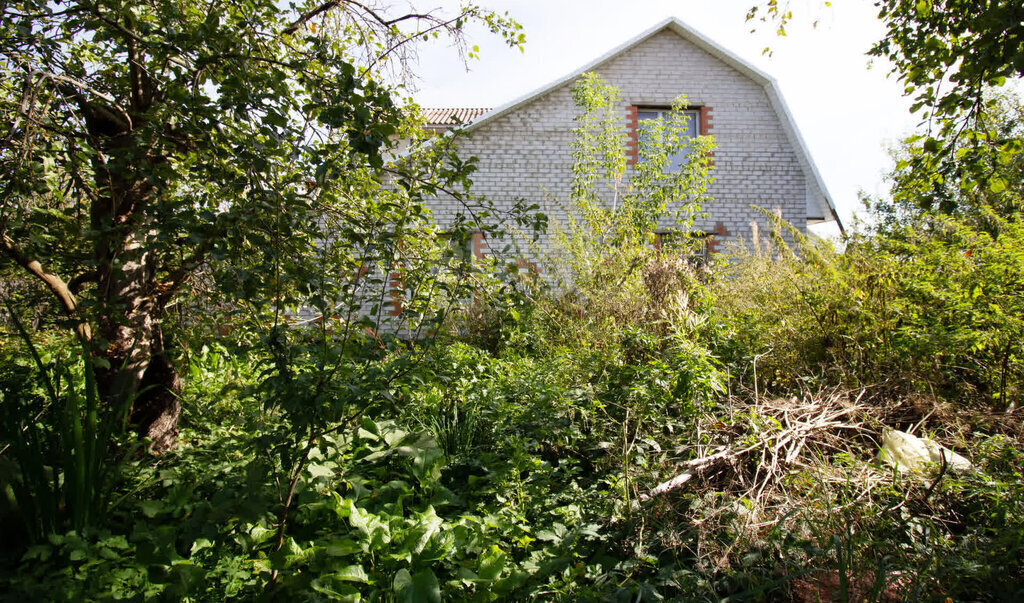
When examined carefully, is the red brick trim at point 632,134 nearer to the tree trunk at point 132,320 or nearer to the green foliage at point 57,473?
the tree trunk at point 132,320

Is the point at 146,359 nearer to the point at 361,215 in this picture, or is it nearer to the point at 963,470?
the point at 361,215

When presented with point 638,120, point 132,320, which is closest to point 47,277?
point 132,320

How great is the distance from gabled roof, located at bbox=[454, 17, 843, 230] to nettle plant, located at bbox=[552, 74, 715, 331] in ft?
7.60

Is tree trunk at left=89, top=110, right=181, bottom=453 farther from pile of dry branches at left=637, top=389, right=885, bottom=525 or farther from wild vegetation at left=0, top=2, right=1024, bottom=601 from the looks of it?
pile of dry branches at left=637, top=389, right=885, bottom=525

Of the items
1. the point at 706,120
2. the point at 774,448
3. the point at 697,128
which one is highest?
the point at 706,120

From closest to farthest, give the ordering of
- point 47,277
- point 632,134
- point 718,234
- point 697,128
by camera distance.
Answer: point 47,277 < point 718,234 < point 632,134 < point 697,128

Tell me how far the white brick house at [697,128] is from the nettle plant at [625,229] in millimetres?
1878

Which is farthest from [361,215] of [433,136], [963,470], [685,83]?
[685,83]

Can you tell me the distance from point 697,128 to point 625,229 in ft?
19.9

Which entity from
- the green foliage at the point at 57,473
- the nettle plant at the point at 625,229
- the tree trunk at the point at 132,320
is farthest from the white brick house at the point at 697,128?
the green foliage at the point at 57,473

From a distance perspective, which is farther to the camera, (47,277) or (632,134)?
(632,134)

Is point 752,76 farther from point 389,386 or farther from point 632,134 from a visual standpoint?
point 389,386

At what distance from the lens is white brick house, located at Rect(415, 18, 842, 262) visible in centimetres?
1020

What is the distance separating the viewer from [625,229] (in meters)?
5.75
